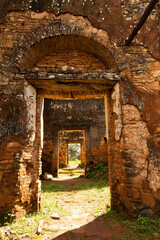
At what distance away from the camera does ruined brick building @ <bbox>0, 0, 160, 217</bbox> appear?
3.21m

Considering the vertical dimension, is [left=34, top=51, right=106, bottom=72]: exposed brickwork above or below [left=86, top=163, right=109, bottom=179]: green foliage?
above

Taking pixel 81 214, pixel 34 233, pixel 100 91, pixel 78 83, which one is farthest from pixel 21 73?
pixel 81 214

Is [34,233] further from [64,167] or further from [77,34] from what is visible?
[64,167]

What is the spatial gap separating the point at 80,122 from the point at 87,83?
5.17 metres

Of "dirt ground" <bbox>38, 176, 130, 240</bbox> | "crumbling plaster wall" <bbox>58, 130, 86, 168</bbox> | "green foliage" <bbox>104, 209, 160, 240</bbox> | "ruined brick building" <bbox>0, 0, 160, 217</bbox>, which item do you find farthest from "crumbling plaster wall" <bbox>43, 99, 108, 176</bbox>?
"green foliage" <bbox>104, 209, 160, 240</bbox>

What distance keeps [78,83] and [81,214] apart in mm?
3044

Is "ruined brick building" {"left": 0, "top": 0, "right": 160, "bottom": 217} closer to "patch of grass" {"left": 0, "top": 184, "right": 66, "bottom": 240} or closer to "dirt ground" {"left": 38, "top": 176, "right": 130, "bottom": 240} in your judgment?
"patch of grass" {"left": 0, "top": 184, "right": 66, "bottom": 240}

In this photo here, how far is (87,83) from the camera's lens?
3793 mm

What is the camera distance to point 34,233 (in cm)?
266

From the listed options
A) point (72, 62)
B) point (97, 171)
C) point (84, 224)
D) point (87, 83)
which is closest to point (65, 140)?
point (97, 171)

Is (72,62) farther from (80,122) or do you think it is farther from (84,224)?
(80,122)

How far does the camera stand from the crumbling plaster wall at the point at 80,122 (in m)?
8.67

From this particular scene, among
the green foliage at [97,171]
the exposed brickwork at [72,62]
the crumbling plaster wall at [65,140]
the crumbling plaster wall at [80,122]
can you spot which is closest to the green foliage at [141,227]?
the exposed brickwork at [72,62]

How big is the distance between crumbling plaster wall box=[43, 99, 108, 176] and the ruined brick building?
16.0ft
